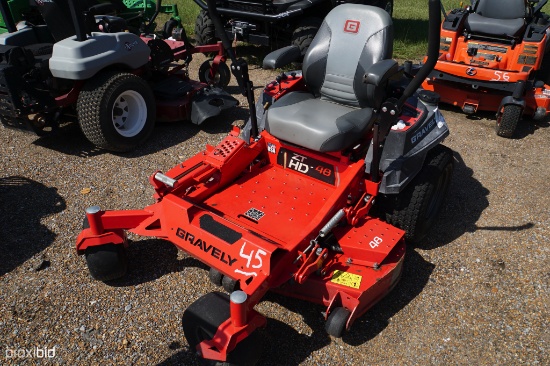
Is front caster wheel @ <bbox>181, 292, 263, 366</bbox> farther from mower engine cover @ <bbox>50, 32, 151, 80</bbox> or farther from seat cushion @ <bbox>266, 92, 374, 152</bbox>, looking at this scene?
mower engine cover @ <bbox>50, 32, 151, 80</bbox>

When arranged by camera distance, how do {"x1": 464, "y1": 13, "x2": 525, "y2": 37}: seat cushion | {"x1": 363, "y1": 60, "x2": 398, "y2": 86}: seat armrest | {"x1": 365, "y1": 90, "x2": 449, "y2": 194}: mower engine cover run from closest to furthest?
{"x1": 363, "y1": 60, "x2": 398, "y2": 86}: seat armrest, {"x1": 365, "y1": 90, "x2": 449, "y2": 194}: mower engine cover, {"x1": 464, "y1": 13, "x2": 525, "y2": 37}: seat cushion

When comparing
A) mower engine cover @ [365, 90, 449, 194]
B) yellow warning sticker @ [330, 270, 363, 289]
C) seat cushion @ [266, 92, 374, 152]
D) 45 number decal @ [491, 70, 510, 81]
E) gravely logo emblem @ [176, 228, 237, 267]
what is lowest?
yellow warning sticker @ [330, 270, 363, 289]

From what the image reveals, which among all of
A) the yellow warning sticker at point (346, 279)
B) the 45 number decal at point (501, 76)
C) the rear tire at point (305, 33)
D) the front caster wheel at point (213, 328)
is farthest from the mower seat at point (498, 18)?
the front caster wheel at point (213, 328)

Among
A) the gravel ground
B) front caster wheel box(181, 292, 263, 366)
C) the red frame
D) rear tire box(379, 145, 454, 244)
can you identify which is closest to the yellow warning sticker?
the red frame

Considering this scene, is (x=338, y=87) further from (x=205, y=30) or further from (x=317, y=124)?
(x=205, y=30)

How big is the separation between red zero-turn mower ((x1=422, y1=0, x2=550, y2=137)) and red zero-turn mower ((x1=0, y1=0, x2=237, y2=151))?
2.86m

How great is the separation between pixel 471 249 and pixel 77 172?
360 cm

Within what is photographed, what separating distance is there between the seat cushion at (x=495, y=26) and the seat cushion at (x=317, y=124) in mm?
3471

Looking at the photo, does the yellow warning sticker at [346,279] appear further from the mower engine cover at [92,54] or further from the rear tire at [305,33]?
the rear tire at [305,33]

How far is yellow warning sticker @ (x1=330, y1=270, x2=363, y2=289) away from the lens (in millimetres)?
2855

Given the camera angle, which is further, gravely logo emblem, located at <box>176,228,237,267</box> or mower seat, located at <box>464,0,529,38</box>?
mower seat, located at <box>464,0,529,38</box>

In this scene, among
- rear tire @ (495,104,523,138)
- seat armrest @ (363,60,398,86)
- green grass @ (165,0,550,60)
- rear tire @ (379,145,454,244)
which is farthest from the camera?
green grass @ (165,0,550,60)

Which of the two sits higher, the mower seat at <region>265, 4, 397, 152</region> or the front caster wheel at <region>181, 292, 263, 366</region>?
the mower seat at <region>265, 4, 397, 152</region>

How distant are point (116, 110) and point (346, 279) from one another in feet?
10.6
